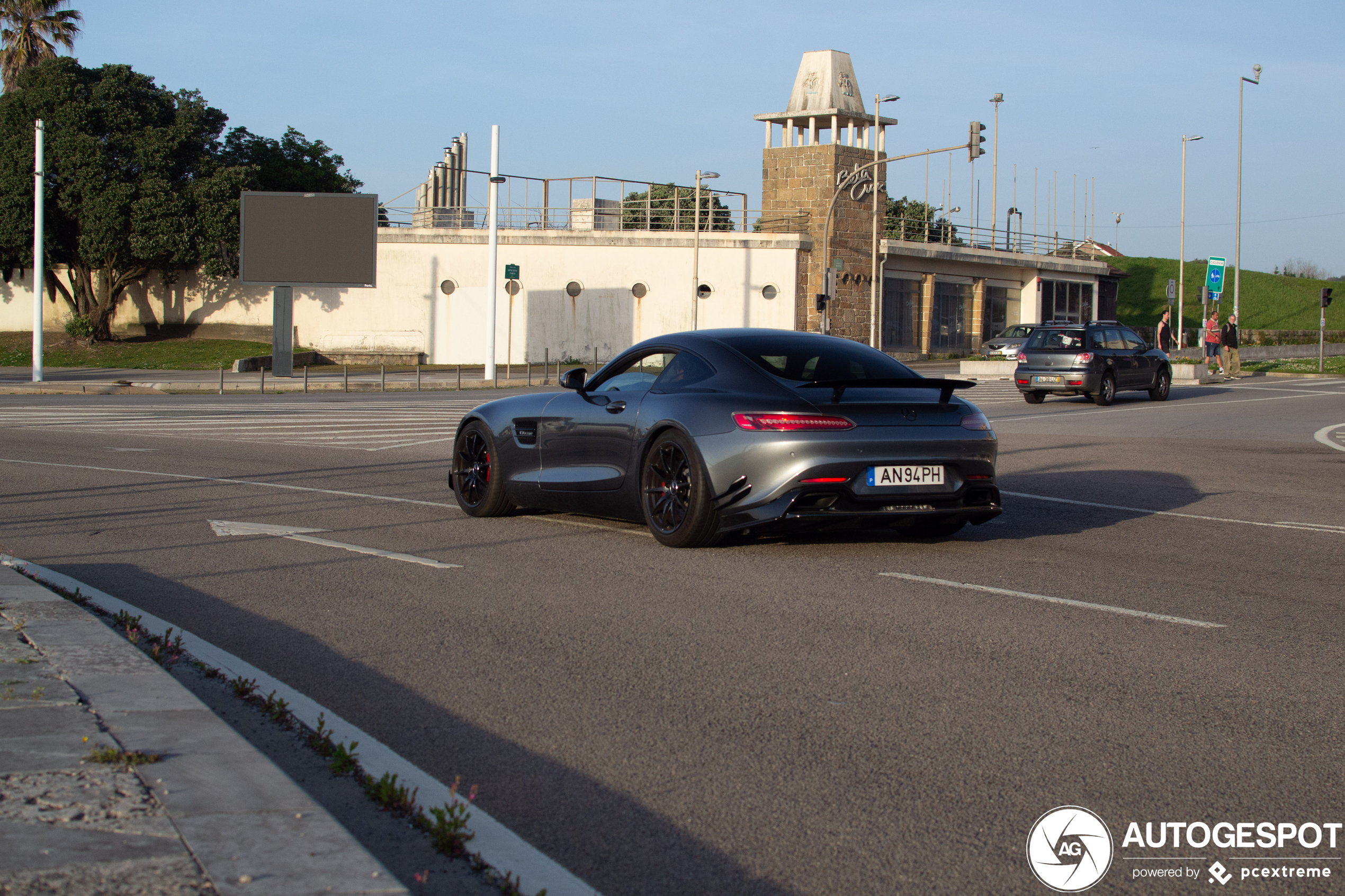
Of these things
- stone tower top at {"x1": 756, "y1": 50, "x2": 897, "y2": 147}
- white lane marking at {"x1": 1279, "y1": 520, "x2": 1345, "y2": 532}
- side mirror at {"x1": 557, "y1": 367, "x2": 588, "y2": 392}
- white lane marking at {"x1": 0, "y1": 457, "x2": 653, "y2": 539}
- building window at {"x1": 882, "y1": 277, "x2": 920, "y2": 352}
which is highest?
stone tower top at {"x1": 756, "y1": 50, "x2": 897, "y2": 147}

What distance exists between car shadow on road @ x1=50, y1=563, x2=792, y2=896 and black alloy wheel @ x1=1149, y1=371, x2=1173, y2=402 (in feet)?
82.9

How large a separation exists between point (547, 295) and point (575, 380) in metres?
41.8

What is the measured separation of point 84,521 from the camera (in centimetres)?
947

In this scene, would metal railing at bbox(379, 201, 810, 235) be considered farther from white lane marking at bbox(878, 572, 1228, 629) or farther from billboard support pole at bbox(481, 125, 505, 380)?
white lane marking at bbox(878, 572, 1228, 629)

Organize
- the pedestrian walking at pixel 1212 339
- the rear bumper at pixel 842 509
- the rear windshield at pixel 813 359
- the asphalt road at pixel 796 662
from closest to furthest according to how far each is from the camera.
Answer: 1. the asphalt road at pixel 796 662
2. the rear bumper at pixel 842 509
3. the rear windshield at pixel 813 359
4. the pedestrian walking at pixel 1212 339

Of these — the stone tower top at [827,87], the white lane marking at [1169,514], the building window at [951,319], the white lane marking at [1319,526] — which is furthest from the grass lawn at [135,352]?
the white lane marking at [1319,526]

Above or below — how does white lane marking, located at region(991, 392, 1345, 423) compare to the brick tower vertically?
below

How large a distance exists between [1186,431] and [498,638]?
16.0 m

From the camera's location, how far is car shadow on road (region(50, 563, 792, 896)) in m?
3.16

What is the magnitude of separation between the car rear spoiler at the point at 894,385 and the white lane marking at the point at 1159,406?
1359 cm

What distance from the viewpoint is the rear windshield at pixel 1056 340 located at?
87.2ft

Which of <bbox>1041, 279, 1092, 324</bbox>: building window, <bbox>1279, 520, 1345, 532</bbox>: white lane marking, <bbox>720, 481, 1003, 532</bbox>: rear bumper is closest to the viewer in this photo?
<bbox>720, 481, 1003, 532</bbox>: rear bumper

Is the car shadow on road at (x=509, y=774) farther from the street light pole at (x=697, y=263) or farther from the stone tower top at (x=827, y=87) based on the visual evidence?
the stone tower top at (x=827, y=87)

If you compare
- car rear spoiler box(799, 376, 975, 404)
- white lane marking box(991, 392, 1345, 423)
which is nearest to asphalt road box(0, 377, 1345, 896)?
car rear spoiler box(799, 376, 975, 404)
